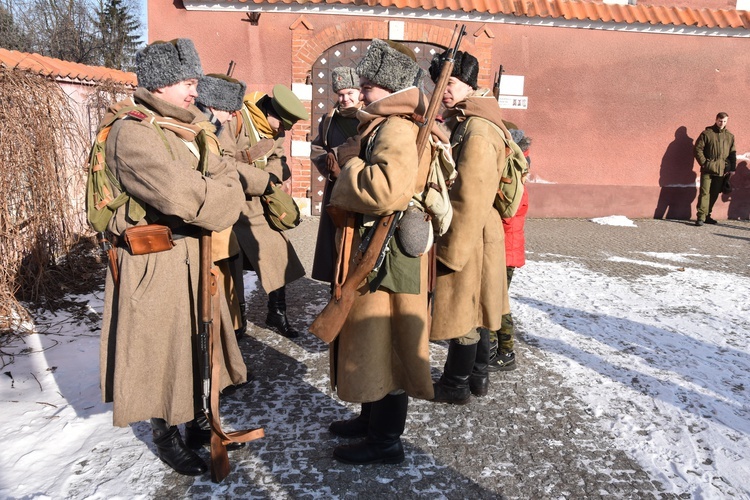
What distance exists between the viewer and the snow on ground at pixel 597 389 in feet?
7.73

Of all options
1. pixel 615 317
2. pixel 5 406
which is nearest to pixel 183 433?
pixel 5 406

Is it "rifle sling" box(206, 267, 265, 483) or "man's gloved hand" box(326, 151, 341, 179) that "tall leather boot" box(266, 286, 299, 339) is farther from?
"man's gloved hand" box(326, 151, 341, 179)

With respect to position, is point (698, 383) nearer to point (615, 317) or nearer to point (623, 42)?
point (615, 317)

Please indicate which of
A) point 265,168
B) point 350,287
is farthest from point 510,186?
point 265,168

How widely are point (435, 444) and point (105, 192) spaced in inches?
72.2

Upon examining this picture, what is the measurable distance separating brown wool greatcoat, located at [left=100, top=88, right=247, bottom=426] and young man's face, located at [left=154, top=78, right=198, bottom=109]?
0.07 m

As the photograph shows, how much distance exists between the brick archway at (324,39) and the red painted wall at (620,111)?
0.25 meters

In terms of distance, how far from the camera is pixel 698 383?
10.8 feet

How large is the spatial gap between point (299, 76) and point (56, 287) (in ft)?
16.1

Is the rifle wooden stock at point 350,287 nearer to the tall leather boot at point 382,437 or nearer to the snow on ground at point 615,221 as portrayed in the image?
the tall leather boot at point 382,437

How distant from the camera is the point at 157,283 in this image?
2.18 m

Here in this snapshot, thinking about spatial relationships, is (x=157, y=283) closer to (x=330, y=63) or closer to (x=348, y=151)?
(x=348, y=151)

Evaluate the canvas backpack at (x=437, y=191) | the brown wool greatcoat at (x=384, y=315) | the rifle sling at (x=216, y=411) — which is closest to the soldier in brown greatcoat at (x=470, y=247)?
the canvas backpack at (x=437, y=191)

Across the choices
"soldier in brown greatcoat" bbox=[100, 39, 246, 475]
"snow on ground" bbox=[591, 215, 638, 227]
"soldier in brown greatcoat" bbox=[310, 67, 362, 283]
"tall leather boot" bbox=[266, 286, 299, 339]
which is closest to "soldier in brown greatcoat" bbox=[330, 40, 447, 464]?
"soldier in brown greatcoat" bbox=[100, 39, 246, 475]
